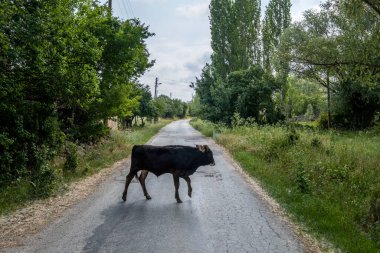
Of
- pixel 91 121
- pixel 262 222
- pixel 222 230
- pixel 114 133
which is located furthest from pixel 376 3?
pixel 114 133

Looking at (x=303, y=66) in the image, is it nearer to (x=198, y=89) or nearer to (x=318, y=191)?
(x=318, y=191)

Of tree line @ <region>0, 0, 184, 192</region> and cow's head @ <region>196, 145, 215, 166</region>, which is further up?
tree line @ <region>0, 0, 184, 192</region>

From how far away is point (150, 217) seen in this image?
8.56 metres

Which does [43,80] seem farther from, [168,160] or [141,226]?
[141,226]

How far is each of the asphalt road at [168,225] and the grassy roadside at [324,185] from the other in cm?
85

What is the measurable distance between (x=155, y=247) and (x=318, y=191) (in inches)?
248

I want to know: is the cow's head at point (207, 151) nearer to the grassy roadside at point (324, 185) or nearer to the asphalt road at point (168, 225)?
the asphalt road at point (168, 225)

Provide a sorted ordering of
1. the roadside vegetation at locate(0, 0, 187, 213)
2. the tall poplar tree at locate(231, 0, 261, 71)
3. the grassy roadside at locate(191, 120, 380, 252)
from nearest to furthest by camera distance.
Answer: the grassy roadside at locate(191, 120, 380, 252), the roadside vegetation at locate(0, 0, 187, 213), the tall poplar tree at locate(231, 0, 261, 71)

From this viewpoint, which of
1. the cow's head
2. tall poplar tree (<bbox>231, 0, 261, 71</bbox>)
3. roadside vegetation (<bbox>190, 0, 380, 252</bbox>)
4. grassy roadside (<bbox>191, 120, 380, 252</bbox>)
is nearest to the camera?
grassy roadside (<bbox>191, 120, 380, 252</bbox>)

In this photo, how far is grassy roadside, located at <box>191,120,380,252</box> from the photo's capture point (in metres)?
7.70

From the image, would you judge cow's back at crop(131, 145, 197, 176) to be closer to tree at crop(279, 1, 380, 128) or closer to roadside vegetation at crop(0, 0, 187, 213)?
roadside vegetation at crop(0, 0, 187, 213)

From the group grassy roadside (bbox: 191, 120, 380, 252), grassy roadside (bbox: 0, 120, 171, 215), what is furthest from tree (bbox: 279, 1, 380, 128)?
grassy roadside (bbox: 0, 120, 171, 215)

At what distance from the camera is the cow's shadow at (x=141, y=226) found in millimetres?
6742

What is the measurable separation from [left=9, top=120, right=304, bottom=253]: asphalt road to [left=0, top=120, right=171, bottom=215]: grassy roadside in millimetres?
1537
